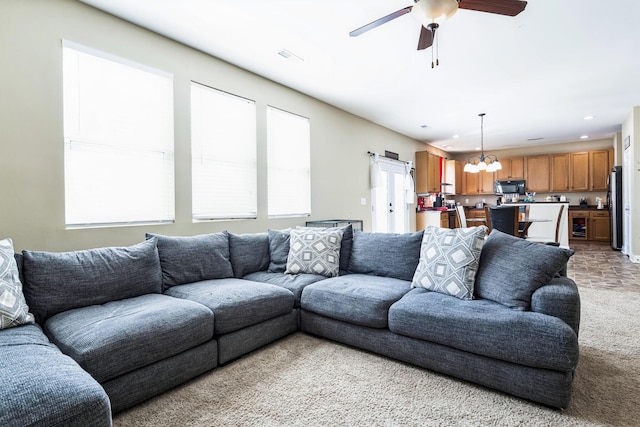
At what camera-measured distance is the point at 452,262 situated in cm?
238

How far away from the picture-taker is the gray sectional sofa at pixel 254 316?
62.4 inches

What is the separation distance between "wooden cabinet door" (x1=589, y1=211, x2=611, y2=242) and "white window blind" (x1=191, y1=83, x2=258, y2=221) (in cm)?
896

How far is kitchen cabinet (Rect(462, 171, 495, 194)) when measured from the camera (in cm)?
996

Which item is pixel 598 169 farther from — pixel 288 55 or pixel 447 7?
pixel 447 7

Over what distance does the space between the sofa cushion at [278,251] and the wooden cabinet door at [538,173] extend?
8.74 m

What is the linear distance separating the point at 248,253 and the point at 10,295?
177cm

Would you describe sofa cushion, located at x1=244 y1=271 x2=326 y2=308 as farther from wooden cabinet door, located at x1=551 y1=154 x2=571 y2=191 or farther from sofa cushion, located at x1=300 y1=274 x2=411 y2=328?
wooden cabinet door, located at x1=551 y1=154 x2=571 y2=191

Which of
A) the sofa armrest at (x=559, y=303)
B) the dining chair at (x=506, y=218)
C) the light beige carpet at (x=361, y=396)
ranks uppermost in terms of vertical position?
A: the dining chair at (x=506, y=218)

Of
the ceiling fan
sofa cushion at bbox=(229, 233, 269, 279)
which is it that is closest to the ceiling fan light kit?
the ceiling fan

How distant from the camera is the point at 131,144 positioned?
3.09 metres

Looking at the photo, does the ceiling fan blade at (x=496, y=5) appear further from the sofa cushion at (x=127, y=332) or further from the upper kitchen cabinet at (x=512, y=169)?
Result: the upper kitchen cabinet at (x=512, y=169)

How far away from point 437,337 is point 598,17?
3253 mm

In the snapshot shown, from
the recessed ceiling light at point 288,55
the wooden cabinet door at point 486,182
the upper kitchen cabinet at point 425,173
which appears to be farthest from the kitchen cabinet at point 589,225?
the recessed ceiling light at point 288,55

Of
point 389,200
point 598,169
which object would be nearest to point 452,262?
point 389,200
